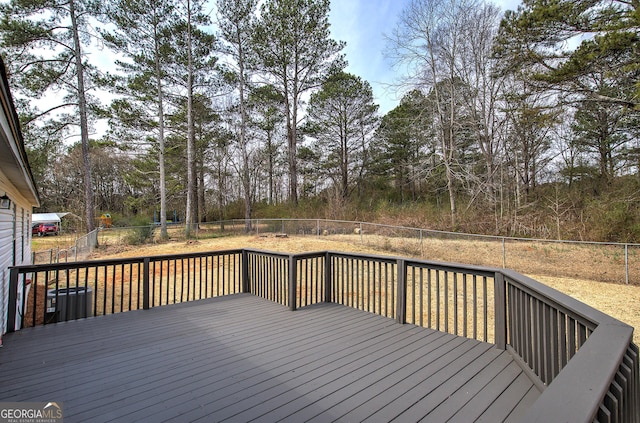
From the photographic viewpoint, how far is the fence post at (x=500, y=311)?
8.32 ft

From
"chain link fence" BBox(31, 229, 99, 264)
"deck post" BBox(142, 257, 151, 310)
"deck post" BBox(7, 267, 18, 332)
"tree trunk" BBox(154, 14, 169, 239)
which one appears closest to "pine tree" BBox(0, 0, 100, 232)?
"chain link fence" BBox(31, 229, 99, 264)

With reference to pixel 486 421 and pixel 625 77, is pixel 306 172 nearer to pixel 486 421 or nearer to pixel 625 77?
pixel 625 77

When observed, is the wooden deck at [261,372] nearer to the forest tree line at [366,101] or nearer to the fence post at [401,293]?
the fence post at [401,293]

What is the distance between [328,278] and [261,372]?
2102 millimetres

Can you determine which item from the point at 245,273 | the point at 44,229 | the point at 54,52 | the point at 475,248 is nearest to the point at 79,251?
the point at 54,52

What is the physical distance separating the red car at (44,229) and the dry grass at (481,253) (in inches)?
513

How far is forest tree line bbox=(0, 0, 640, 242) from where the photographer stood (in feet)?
26.1

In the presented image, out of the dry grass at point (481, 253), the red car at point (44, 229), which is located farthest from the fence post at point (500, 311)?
the red car at point (44, 229)

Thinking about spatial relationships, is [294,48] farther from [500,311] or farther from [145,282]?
[500,311]

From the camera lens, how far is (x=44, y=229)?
67.8ft

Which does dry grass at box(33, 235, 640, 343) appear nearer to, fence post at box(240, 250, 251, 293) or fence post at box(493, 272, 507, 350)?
fence post at box(493, 272, 507, 350)

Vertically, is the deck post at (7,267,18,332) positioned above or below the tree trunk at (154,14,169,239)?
below

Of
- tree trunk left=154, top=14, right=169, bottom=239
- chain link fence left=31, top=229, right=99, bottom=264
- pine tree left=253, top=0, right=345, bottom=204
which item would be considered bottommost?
chain link fence left=31, top=229, right=99, bottom=264

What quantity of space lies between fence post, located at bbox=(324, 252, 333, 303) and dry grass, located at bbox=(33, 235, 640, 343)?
4501 mm
